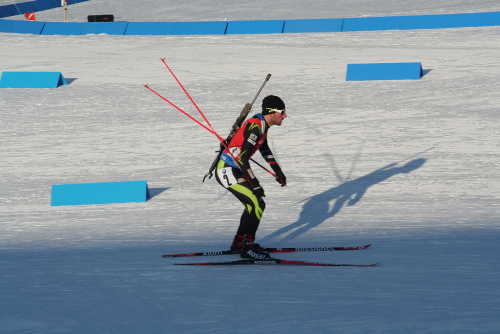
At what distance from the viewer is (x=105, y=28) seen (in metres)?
17.3

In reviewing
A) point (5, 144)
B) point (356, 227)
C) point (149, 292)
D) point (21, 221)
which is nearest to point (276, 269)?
point (149, 292)

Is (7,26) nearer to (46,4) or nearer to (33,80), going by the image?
(46,4)

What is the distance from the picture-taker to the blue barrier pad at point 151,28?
1688 cm

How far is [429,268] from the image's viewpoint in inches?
179

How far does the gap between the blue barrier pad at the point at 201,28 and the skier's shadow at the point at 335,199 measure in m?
9.37

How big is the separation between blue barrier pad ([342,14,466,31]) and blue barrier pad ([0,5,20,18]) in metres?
12.8

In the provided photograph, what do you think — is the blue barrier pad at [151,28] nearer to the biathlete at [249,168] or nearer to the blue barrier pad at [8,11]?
the blue barrier pad at [8,11]

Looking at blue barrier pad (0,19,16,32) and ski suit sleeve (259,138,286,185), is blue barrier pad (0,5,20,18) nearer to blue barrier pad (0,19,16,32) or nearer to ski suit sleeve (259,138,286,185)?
blue barrier pad (0,19,16,32)

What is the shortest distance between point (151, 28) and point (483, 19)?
898cm

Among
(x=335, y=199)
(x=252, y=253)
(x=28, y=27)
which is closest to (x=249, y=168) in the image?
(x=252, y=253)

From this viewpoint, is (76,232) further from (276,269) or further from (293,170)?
(293,170)

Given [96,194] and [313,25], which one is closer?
[96,194]

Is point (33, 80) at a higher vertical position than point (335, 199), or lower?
lower

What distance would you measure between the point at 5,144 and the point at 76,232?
452 centimetres
